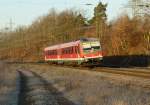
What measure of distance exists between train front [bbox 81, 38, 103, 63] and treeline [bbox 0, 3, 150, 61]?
1153cm

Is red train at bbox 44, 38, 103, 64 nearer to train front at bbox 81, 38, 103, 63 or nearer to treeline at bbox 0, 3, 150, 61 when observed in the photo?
train front at bbox 81, 38, 103, 63

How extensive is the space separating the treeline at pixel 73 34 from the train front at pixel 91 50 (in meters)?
11.5

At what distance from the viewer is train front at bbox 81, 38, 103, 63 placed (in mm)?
42438

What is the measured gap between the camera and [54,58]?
60438 mm

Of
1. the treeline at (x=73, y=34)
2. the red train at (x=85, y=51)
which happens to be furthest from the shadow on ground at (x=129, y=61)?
the red train at (x=85, y=51)

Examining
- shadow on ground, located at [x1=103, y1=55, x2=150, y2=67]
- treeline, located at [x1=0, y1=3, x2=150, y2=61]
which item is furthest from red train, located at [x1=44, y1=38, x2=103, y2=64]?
treeline, located at [x1=0, y1=3, x2=150, y2=61]

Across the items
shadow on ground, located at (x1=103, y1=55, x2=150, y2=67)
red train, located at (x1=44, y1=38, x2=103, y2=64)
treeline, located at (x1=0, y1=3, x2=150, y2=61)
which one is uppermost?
treeline, located at (x1=0, y1=3, x2=150, y2=61)

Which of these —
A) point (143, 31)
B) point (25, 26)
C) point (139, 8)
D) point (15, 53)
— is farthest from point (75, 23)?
point (139, 8)

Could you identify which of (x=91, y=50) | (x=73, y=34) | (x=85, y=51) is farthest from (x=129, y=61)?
(x=73, y=34)

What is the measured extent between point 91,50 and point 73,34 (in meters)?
57.4

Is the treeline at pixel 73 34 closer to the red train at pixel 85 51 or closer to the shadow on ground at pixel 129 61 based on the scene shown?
the shadow on ground at pixel 129 61

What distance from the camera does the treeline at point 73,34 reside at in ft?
206

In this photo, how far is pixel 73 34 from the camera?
100m

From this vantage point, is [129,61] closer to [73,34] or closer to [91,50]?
[91,50]
